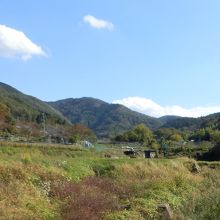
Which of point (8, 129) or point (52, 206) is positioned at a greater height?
point (8, 129)

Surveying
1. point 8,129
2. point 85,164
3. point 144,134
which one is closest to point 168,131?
point 144,134

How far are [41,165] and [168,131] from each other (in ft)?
571

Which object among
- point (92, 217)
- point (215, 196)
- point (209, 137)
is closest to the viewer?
point (92, 217)

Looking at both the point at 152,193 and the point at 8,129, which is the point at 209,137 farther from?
the point at 152,193

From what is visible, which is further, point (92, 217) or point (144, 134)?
point (144, 134)

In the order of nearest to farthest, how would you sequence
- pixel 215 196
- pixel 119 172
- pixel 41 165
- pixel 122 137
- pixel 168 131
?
1. pixel 215 196
2. pixel 41 165
3. pixel 119 172
4. pixel 122 137
5. pixel 168 131

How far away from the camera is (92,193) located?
18.0 m

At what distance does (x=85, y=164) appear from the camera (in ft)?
83.0

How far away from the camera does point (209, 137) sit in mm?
142500

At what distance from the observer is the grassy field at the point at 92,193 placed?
14359mm

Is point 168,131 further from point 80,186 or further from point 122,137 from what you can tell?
point 80,186

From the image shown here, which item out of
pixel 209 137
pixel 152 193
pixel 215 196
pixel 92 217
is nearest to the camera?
pixel 92 217

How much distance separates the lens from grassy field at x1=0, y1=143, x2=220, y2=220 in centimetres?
1436

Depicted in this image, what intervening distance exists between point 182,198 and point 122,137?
132993 mm
